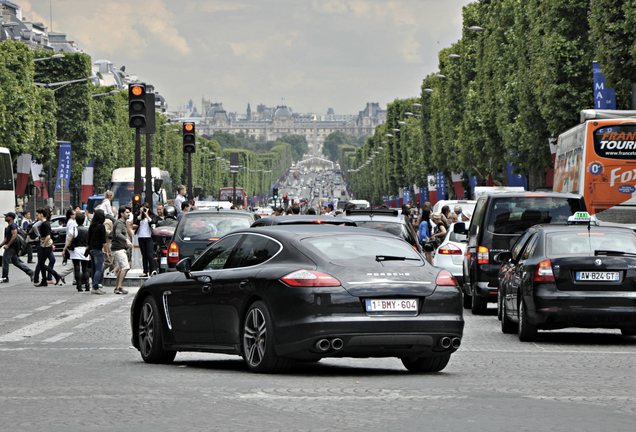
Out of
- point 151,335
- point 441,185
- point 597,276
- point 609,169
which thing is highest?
point 609,169

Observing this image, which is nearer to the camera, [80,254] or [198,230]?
[198,230]

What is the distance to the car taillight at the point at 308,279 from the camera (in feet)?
32.8

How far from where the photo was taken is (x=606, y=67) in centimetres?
3103

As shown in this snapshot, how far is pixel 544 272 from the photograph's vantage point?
14297mm

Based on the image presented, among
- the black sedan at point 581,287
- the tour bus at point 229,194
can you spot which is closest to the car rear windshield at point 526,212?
the black sedan at point 581,287

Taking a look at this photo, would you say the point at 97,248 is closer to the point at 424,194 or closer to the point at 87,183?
the point at 87,183

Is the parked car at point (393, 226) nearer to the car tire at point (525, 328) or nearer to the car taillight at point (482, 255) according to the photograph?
the car taillight at point (482, 255)

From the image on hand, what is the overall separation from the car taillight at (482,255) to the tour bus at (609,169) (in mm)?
6202

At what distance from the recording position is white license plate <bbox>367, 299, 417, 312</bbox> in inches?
397

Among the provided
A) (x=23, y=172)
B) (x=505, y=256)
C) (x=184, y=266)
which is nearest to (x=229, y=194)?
(x=23, y=172)

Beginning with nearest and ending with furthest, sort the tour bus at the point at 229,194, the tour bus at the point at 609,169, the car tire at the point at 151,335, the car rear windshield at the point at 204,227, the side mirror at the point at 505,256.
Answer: the car tire at the point at 151,335
the side mirror at the point at 505,256
the car rear windshield at the point at 204,227
the tour bus at the point at 609,169
the tour bus at the point at 229,194

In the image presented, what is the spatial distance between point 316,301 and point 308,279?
190mm

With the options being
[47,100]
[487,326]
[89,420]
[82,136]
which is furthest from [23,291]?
[82,136]

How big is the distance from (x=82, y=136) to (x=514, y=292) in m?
57.8
